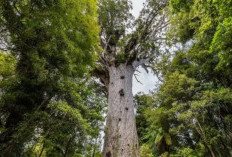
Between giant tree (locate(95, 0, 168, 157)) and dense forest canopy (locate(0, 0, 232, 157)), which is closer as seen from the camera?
dense forest canopy (locate(0, 0, 232, 157))

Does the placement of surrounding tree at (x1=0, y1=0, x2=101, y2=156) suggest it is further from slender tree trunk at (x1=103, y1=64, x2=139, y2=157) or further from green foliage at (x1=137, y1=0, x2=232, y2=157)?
green foliage at (x1=137, y1=0, x2=232, y2=157)

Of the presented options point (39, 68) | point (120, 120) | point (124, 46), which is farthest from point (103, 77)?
point (39, 68)

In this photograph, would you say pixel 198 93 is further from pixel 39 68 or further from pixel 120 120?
pixel 39 68

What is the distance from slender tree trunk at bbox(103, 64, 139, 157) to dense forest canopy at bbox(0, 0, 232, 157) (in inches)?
1.4

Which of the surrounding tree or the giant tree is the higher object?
the giant tree

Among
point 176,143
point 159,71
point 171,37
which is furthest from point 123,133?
point 171,37

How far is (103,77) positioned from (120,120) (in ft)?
12.0

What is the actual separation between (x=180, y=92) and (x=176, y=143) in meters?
3.21

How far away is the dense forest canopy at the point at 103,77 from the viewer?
329cm

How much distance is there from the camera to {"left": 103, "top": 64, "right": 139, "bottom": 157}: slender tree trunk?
16.7ft

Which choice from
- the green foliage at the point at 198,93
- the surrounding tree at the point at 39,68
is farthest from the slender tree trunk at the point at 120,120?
the green foliage at the point at 198,93

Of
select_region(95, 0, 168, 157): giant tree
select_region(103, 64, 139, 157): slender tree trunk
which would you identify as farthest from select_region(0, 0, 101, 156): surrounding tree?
select_region(95, 0, 168, 157): giant tree

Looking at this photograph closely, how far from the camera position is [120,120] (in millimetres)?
5934

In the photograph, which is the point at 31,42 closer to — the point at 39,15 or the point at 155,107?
the point at 39,15
